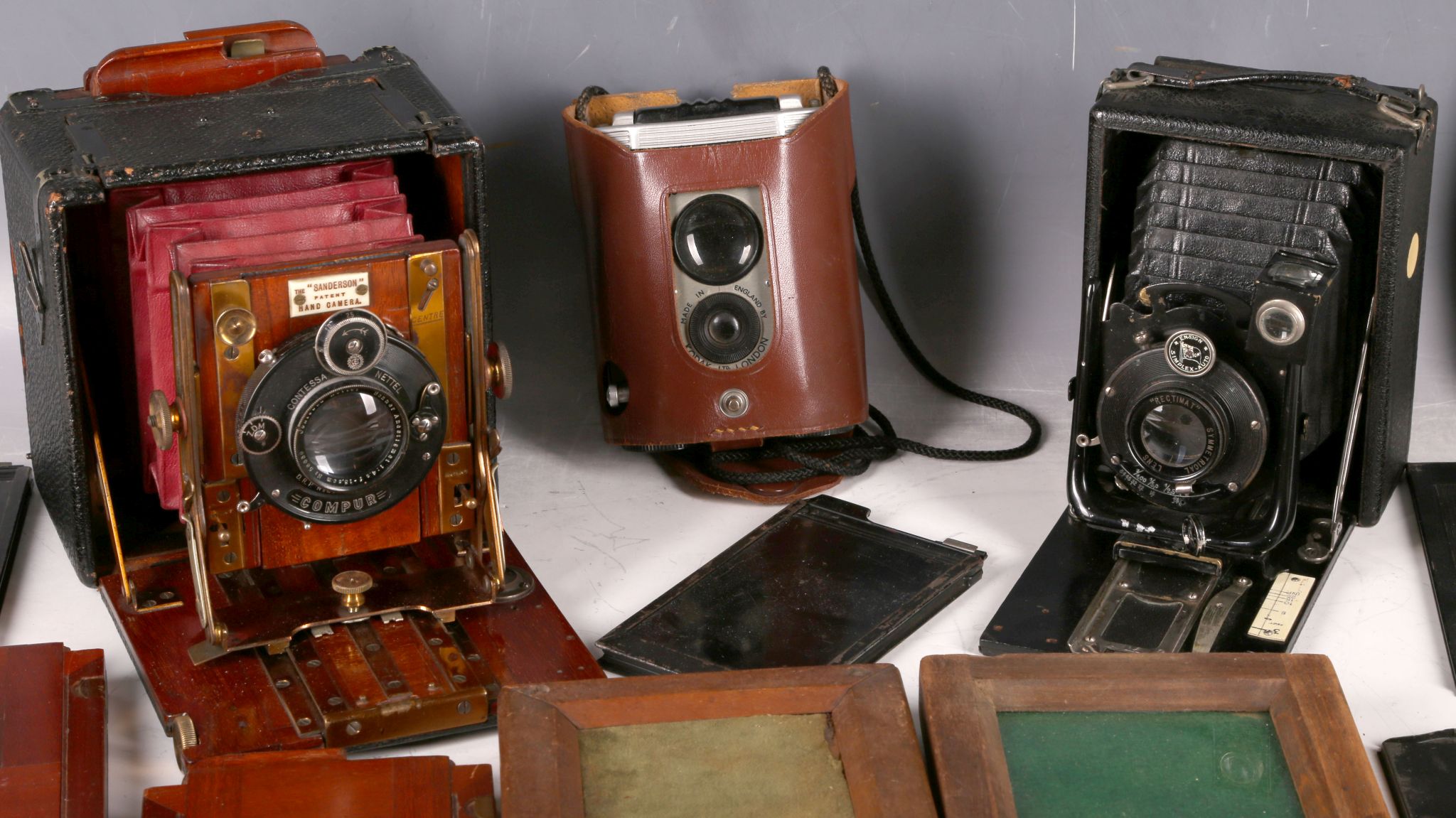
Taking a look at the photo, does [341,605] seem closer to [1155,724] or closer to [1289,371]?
[1155,724]

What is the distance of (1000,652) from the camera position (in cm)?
233

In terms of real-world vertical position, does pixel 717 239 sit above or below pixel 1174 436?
above

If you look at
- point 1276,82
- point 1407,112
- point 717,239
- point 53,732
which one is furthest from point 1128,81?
point 53,732

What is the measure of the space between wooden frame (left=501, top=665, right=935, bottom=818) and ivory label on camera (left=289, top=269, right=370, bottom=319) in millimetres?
493

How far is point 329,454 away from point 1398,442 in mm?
1454

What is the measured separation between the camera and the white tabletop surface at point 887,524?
2.25 metres

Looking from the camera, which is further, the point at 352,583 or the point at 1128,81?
the point at 1128,81

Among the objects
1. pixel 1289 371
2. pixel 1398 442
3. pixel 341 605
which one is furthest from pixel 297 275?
pixel 1398 442

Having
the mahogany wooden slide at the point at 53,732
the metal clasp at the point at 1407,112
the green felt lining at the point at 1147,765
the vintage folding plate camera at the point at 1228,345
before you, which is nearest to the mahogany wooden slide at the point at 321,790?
the mahogany wooden slide at the point at 53,732

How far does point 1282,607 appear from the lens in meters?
2.38

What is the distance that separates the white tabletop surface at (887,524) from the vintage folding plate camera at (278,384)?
0.07 meters

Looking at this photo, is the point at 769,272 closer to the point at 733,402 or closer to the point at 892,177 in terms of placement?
the point at 733,402

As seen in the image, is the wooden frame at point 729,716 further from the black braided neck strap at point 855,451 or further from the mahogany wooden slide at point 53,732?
the black braided neck strap at point 855,451

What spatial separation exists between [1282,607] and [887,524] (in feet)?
1.85
